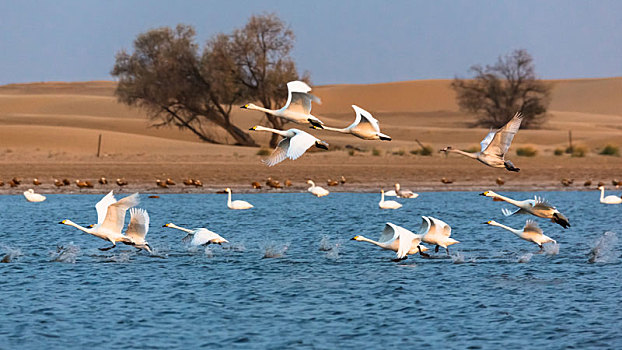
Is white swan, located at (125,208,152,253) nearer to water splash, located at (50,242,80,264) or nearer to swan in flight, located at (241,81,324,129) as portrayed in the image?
water splash, located at (50,242,80,264)

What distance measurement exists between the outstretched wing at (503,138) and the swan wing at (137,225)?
5.11 m

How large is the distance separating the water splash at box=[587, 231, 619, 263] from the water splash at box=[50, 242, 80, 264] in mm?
8060

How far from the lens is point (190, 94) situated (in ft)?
178

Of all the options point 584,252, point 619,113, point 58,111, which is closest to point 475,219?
point 584,252

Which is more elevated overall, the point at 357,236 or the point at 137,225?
the point at 357,236

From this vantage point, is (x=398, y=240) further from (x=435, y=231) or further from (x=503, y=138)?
(x=503, y=138)

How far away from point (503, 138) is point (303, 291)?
329cm

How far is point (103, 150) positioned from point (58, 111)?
5342cm

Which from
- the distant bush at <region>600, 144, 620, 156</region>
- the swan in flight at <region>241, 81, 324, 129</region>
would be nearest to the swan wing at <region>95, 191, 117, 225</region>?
the swan in flight at <region>241, 81, 324, 129</region>

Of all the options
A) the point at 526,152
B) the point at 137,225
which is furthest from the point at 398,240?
the point at 526,152

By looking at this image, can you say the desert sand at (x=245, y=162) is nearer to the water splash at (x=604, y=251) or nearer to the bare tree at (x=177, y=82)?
the bare tree at (x=177, y=82)

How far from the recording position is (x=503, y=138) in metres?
14.0

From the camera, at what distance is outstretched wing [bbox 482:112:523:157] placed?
13906mm

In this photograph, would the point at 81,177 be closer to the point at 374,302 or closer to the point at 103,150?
the point at 103,150
